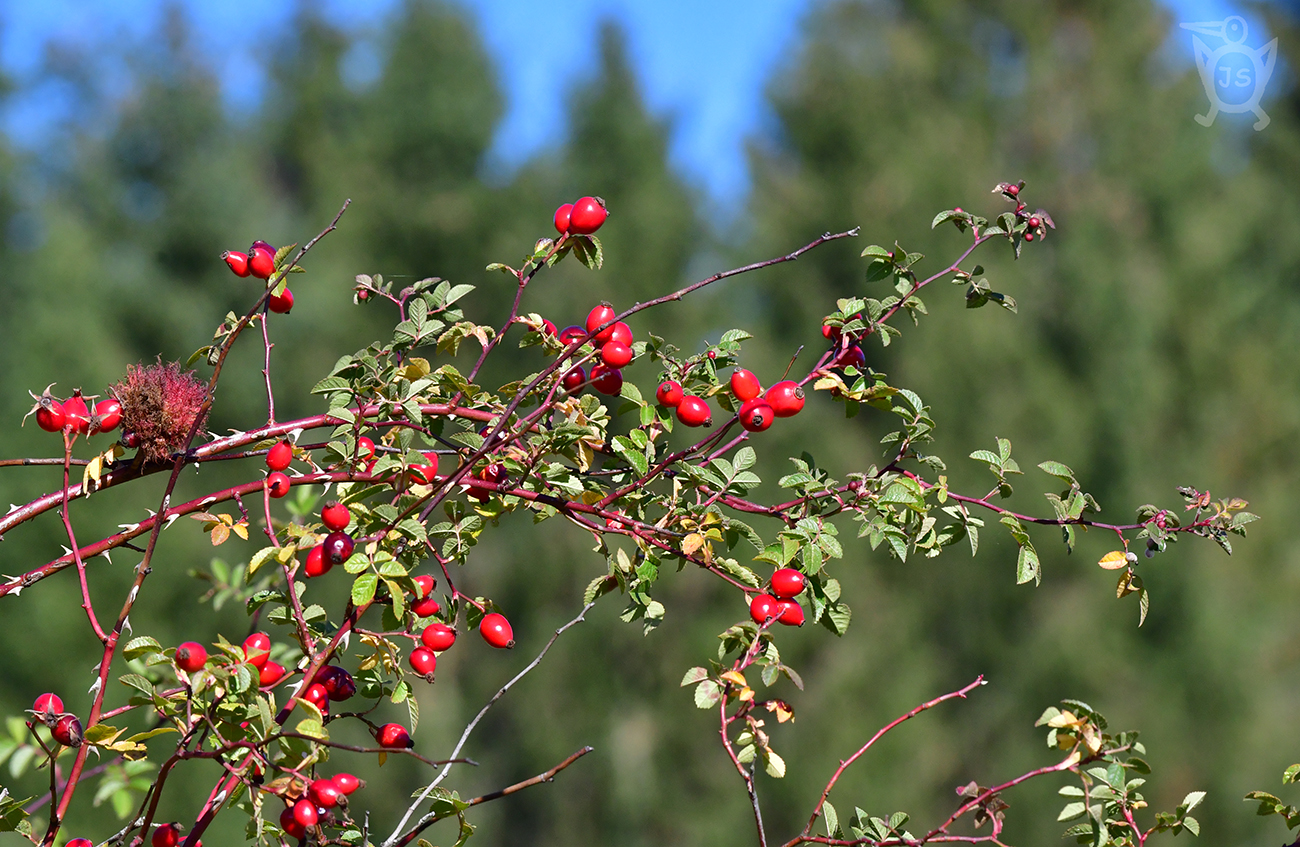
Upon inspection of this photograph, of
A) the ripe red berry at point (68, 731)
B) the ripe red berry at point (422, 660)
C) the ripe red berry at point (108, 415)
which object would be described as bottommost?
the ripe red berry at point (68, 731)

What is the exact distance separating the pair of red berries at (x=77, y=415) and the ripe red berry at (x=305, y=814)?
36 cm

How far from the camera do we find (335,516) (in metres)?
A: 0.89

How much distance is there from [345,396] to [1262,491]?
337 inches

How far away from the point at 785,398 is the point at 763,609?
0.67 feet

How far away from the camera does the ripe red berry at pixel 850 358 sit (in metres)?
1.06

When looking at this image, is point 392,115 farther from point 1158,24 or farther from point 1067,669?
point 1067,669

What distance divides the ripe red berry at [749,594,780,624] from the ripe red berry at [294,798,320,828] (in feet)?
1.31

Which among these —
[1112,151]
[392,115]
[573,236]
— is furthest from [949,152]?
[573,236]

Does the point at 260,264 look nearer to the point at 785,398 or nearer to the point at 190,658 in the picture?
the point at 190,658

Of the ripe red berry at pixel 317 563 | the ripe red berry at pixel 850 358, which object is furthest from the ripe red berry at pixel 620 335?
the ripe red berry at pixel 317 563

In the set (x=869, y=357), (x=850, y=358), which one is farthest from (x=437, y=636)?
(x=869, y=357)

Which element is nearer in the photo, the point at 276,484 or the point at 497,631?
the point at 276,484

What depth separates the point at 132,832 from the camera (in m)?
0.85

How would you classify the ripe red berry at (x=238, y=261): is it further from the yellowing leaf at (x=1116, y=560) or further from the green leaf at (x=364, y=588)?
the yellowing leaf at (x=1116, y=560)
